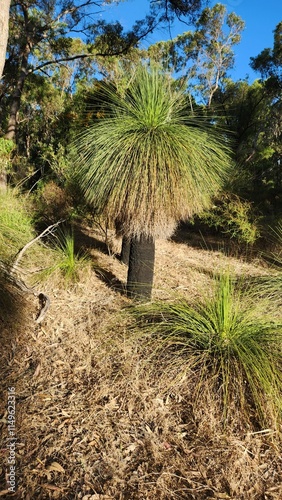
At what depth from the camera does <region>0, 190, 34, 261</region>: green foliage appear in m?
4.19

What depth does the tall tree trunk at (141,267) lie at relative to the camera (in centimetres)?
356

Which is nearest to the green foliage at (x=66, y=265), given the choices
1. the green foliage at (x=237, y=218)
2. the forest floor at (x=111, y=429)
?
the forest floor at (x=111, y=429)

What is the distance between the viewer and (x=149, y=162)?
3031mm

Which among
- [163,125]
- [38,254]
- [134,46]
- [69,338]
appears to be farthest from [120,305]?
[134,46]

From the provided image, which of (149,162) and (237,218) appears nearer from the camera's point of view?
(149,162)

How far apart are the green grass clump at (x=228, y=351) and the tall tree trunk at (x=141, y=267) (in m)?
0.70

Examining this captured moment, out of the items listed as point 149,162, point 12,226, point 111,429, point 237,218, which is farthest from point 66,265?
point 237,218

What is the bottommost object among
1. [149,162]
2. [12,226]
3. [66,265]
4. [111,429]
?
[111,429]

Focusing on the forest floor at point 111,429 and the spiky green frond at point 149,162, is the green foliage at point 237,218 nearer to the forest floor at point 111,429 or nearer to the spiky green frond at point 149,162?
the spiky green frond at point 149,162

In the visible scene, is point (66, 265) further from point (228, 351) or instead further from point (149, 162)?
point (228, 351)

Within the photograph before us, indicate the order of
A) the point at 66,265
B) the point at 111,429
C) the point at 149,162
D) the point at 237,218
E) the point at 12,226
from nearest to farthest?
the point at 111,429 → the point at 149,162 → the point at 66,265 → the point at 12,226 → the point at 237,218

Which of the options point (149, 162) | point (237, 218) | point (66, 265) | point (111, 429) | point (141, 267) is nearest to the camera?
point (111, 429)

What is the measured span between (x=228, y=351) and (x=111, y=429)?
91 centimetres

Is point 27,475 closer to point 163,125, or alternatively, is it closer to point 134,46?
point 163,125
